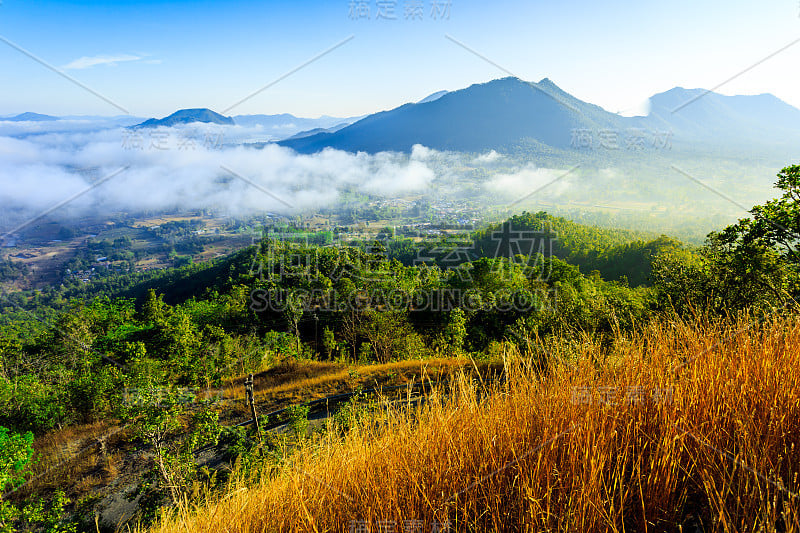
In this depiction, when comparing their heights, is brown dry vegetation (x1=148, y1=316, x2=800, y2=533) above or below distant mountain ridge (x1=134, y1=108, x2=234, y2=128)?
below

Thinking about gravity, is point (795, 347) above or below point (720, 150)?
below

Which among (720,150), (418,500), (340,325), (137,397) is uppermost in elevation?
(720,150)

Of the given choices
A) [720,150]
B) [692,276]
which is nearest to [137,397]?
[692,276]

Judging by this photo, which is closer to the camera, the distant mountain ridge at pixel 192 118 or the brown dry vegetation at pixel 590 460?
the brown dry vegetation at pixel 590 460

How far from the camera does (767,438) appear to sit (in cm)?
121

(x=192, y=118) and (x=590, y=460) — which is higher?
(x=192, y=118)

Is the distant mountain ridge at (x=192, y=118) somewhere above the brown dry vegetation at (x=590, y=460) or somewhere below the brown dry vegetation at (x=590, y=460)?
above

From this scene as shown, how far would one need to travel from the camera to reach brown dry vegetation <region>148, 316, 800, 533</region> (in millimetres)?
1103

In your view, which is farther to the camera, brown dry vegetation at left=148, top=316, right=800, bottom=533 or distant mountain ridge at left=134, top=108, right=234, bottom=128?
distant mountain ridge at left=134, top=108, right=234, bottom=128

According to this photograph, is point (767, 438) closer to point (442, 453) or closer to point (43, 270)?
point (442, 453)

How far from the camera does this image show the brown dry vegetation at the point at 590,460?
1103 millimetres

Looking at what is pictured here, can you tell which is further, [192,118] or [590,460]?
[192,118]

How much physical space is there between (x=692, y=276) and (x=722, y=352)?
443 inches

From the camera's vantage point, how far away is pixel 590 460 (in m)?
1.23
